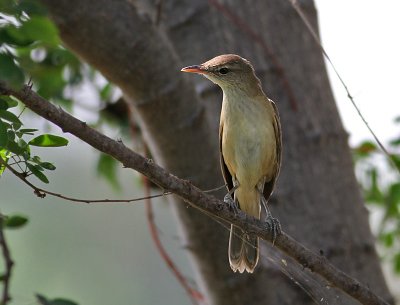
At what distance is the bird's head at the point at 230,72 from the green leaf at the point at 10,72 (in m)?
2.37

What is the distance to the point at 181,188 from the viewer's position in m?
2.53

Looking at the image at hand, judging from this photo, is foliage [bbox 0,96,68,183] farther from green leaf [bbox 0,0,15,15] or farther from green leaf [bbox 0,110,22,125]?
green leaf [bbox 0,0,15,15]

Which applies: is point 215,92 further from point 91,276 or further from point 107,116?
point 91,276

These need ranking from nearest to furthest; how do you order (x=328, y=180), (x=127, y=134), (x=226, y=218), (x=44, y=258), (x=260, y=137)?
(x=226, y=218) → (x=260, y=137) → (x=328, y=180) → (x=127, y=134) → (x=44, y=258)

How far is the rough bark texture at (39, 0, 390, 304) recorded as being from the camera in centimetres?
359

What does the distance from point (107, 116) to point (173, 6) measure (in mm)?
1167

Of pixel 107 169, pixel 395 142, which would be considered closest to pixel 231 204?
pixel 395 142

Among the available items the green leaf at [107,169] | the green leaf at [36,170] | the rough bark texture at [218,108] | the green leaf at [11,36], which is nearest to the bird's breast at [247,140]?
the rough bark texture at [218,108]

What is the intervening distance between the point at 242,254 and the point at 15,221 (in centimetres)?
158

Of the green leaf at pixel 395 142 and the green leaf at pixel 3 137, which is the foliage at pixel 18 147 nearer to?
the green leaf at pixel 3 137

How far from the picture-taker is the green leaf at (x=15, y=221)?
7.63 ft

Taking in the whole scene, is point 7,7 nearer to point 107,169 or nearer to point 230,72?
point 230,72

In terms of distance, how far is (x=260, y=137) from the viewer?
4.09m

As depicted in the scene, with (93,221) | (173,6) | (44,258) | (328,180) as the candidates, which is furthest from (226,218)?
(93,221)
